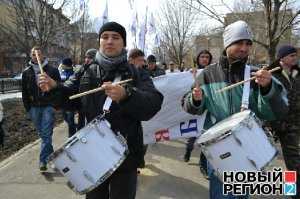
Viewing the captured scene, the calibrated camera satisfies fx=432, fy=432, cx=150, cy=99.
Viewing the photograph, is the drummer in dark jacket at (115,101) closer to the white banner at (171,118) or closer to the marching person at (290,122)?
the marching person at (290,122)

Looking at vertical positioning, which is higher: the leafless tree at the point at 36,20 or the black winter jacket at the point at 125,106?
the leafless tree at the point at 36,20

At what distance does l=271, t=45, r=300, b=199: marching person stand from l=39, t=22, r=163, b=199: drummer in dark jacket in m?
2.23

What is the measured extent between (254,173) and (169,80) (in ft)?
16.1

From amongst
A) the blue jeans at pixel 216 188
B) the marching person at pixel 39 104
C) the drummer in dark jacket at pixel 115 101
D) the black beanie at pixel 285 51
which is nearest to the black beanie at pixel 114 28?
the drummer in dark jacket at pixel 115 101

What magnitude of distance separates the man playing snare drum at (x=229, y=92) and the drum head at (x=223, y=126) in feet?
0.48

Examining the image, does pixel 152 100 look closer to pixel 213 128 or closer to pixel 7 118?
pixel 213 128

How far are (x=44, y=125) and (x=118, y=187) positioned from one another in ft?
13.3

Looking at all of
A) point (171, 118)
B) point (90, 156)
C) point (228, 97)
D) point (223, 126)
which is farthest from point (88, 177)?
point (171, 118)

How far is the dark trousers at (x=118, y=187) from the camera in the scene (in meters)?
3.36

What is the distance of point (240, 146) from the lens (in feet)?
10.3

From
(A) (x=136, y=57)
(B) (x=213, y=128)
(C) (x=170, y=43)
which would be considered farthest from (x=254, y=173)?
(C) (x=170, y=43)

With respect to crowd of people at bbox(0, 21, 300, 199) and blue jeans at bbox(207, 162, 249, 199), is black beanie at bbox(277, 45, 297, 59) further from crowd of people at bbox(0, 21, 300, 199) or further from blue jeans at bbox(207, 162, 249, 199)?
blue jeans at bbox(207, 162, 249, 199)

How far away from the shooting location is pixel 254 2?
1299 centimetres

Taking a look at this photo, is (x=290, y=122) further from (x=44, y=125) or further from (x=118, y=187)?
(x=44, y=125)
